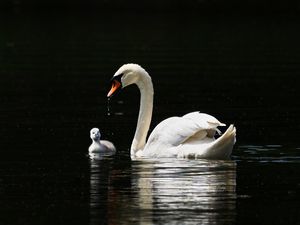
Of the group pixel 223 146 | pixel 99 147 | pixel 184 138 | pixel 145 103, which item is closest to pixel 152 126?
pixel 145 103

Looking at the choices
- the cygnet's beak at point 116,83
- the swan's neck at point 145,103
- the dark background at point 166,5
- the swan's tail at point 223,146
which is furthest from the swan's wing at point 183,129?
the dark background at point 166,5

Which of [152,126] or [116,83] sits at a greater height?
[116,83]

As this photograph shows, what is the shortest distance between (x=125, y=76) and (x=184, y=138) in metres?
1.89

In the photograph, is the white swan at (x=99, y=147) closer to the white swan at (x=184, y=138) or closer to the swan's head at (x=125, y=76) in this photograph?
the white swan at (x=184, y=138)

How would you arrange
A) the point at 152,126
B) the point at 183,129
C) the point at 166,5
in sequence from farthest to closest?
the point at 166,5 < the point at 152,126 < the point at 183,129

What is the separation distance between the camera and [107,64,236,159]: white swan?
1631 cm

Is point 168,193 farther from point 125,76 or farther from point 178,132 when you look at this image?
point 125,76

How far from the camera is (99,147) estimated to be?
17609mm

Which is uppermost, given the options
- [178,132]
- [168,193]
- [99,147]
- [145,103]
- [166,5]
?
[166,5]

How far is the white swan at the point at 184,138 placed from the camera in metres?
16.3

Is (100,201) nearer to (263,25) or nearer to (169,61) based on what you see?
(169,61)

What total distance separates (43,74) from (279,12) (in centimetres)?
3196

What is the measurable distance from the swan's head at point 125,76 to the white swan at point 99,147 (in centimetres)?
78

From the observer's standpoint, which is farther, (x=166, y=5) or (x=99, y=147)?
(x=166, y=5)
